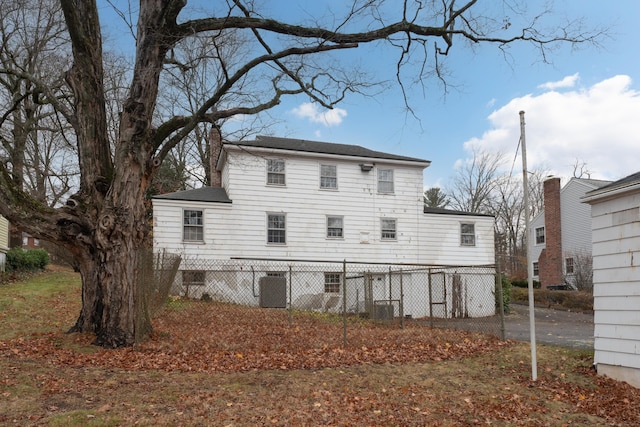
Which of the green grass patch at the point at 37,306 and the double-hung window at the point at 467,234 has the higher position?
the double-hung window at the point at 467,234

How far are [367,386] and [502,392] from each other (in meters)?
1.94

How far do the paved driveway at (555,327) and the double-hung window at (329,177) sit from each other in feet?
28.9

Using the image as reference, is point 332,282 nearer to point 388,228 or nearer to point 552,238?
point 388,228

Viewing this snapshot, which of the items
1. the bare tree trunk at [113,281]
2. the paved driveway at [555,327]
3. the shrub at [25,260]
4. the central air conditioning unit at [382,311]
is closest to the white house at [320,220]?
the central air conditioning unit at [382,311]

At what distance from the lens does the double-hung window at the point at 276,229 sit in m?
18.9

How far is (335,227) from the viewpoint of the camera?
19.8 meters

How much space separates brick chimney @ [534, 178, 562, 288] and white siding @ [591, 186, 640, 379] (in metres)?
22.8

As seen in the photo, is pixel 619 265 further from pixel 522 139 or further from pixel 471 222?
pixel 471 222

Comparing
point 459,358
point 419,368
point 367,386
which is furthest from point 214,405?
point 459,358

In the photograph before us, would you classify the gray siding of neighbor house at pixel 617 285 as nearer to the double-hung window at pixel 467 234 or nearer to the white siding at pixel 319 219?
the white siding at pixel 319 219

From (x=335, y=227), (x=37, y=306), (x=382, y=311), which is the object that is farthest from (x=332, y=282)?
(x=37, y=306)

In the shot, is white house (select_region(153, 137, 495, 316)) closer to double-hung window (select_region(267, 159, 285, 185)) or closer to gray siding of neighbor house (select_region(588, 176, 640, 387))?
double-hung window (select_region(267, 159, 285, 185))

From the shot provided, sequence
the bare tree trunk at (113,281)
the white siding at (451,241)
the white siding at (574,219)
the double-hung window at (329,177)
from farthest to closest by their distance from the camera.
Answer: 1. the white siding at (574,219)
2. the white siding at (451,241)
3. the double-hung window at (329,177)
4. the bare tree trunk at (113,281)

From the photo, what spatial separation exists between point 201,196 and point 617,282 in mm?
14732
